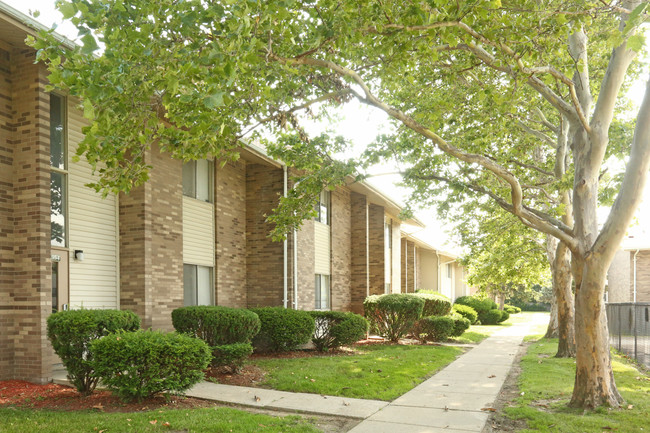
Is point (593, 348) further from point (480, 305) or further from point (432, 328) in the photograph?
point (480, 305)

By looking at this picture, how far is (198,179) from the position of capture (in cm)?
1427

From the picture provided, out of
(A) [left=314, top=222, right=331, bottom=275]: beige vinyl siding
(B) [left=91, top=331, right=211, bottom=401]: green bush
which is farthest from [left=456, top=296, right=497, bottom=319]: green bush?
(B) [left=91, top=331, right=211, bottom=401]: green bush

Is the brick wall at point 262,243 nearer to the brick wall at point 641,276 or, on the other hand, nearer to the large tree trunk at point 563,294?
the large tree trunk at point 563,294

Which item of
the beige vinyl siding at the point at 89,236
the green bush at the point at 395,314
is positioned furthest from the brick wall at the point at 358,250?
Answer: the beige vinyl siding at the point at 89,236

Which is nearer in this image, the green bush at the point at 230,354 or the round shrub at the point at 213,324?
the green bush at the point at 230,354

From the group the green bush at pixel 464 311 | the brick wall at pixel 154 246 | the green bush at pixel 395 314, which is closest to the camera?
the brick wall at pixel 154 246

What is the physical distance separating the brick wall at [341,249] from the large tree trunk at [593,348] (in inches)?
502

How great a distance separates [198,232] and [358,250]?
10.0 metres

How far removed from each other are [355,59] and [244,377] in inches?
236

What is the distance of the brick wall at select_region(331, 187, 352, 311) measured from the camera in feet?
68.6

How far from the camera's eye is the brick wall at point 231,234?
14.9 metres

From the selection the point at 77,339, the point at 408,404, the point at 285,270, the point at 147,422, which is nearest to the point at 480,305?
the point at 285,270

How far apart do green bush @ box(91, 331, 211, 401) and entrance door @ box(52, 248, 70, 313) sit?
8.48 feet

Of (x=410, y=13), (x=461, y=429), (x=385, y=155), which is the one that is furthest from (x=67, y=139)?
(x=461, y=429)
